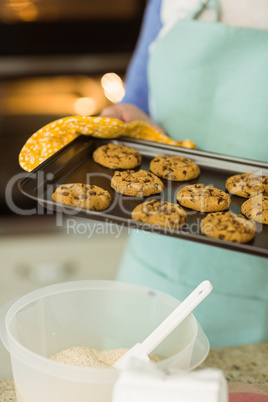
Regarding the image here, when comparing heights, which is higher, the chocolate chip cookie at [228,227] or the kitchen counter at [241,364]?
the chocolate chip cookie at [228,227]

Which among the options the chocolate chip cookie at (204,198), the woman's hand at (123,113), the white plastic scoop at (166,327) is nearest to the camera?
the white plastic scoop at (166,327)

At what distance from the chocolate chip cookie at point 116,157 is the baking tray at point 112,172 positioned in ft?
0.04

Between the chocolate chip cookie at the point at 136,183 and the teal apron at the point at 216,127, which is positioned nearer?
the chocolate chip cookie at the point at 136,183

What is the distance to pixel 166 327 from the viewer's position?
644 millimetres

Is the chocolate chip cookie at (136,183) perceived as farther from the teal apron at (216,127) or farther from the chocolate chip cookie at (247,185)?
the teal apron at (216,127)

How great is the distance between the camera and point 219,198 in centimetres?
90

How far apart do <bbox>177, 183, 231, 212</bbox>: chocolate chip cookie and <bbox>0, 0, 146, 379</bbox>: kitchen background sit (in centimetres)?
127

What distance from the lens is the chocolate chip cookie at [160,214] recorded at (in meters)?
0.80

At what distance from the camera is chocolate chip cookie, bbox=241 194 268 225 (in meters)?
0.83

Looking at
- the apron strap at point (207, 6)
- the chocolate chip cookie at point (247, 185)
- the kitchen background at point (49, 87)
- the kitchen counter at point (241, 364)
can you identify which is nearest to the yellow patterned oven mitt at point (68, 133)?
the chocolate chip cookie at point (247, 185)

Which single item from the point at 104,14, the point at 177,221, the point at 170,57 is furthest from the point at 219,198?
the point at 104,14

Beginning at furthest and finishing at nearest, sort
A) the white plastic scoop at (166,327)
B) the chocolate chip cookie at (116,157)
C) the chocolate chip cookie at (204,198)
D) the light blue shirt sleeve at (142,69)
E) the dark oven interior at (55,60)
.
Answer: the dark oven interior at (55,60) < the light blue shirt sleeve at (142,69) < the chocolate chip cookie at (116,157) < the chocolate chip cookie at (204,198) < the white plastic scoop at (166,327)

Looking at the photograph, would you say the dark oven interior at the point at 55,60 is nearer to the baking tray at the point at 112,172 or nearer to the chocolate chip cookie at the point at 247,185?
the baking tray at the point at 112,172

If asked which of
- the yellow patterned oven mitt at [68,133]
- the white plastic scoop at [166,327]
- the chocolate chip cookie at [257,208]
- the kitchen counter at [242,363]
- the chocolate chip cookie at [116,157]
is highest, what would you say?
the yellow patterned oven mitt at [68,133]
